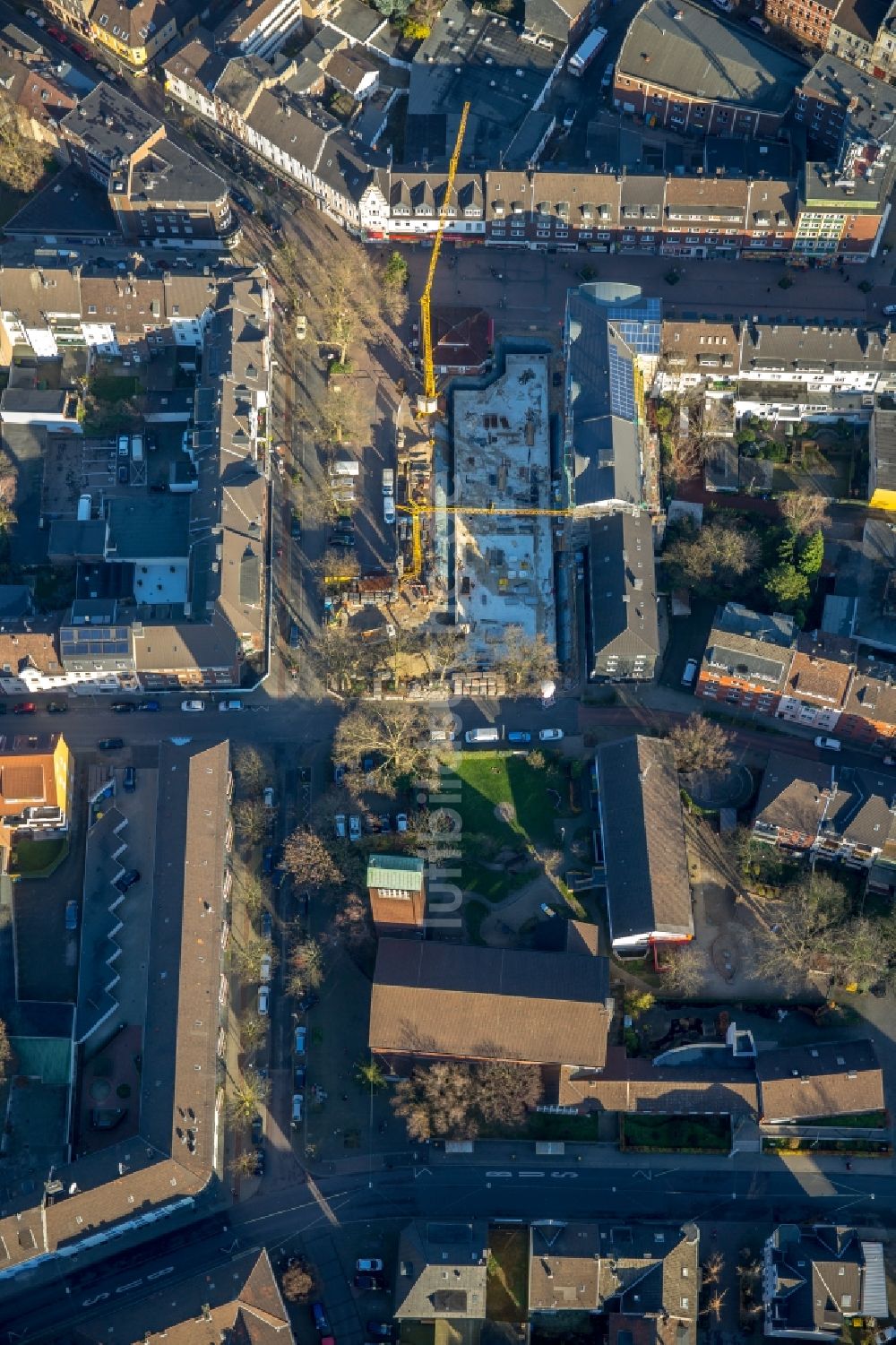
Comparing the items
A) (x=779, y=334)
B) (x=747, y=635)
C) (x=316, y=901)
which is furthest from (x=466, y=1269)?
(x=779, y=334)

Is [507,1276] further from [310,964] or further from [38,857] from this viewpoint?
[38,857]

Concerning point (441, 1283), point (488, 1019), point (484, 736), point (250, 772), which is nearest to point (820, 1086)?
point (488, 1019)

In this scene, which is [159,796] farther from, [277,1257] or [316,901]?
[277,1257]

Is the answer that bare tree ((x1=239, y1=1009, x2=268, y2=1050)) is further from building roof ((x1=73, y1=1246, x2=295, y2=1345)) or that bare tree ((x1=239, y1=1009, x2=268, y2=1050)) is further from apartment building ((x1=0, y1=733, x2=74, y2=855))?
apartment building ((x1=0, y1=733, x2=74, y2=855))

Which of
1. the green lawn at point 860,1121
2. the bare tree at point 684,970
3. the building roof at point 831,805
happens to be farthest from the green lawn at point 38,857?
the green lawn at point 860,1121

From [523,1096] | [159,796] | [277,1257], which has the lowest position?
[277,1257]

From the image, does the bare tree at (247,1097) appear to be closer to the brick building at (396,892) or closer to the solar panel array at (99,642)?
the brick building at (396,892)
